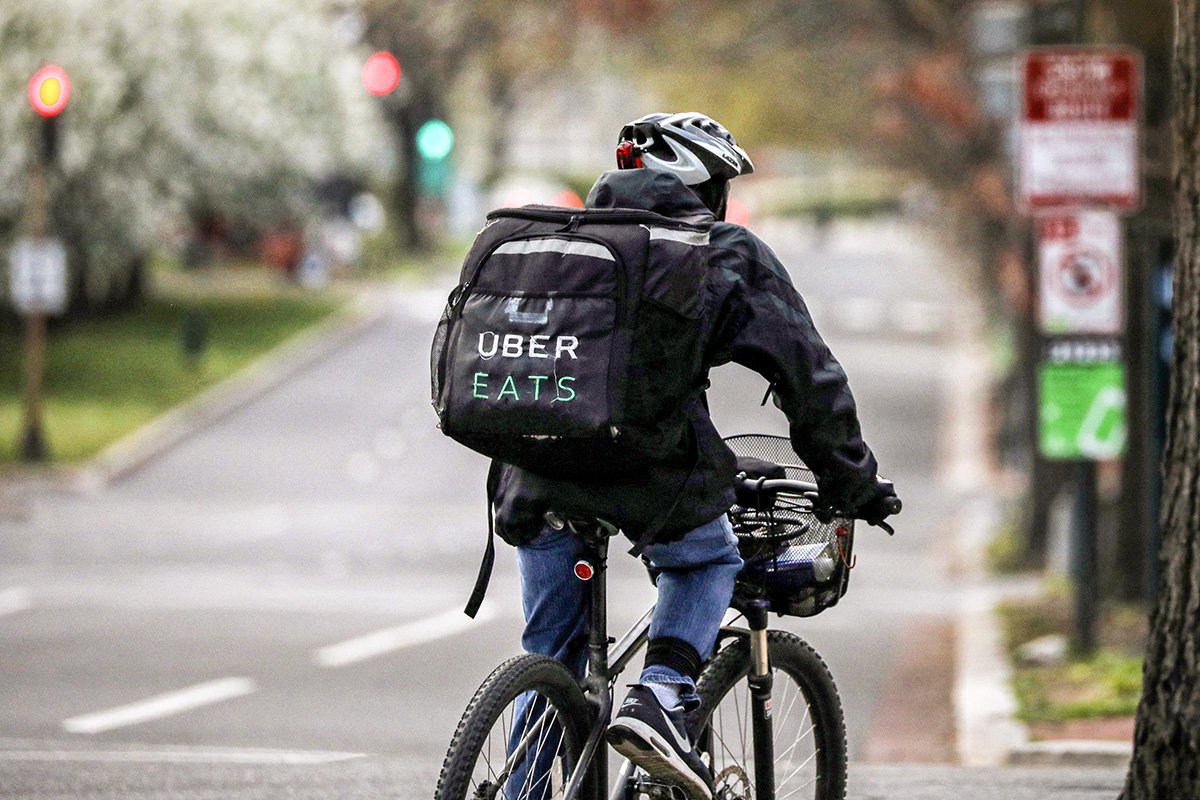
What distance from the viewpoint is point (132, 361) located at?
111 feet

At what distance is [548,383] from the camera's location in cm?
438

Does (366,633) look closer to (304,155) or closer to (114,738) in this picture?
(114,738)

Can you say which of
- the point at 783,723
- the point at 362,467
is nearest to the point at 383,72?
the point at 362,467

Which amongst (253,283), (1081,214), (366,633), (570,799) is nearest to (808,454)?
(570,799)

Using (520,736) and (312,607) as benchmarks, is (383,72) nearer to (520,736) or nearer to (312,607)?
(312,607)

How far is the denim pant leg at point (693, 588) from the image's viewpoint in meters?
4.70

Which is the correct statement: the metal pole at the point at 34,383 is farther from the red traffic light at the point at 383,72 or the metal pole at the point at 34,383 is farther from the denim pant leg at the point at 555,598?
the denim pant leg at the point at 555,598

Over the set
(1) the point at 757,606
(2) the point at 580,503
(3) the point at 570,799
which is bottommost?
(3) the point at 570,799

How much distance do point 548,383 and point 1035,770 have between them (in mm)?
4066

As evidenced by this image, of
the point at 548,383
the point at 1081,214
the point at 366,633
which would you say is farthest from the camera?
the point at 366,633

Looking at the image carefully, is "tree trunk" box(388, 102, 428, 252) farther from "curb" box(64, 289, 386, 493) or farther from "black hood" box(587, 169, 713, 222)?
"black hood" box(587, 169, 713, 222)

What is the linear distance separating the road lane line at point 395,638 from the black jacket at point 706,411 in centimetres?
715

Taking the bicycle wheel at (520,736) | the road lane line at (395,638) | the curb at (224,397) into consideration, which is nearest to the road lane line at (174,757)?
the bicycle wheel at (520,736)

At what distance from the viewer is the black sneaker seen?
15.0 ft
